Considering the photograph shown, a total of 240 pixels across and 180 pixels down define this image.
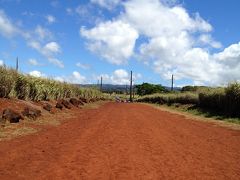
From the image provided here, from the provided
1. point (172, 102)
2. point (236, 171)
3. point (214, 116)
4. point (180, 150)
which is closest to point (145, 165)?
point (236, 171)

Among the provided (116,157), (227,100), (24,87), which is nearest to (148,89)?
(227,100)

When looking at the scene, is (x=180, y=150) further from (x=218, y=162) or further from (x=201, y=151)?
(x=218, y=162)

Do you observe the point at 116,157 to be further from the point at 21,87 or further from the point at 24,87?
the point at 24,87

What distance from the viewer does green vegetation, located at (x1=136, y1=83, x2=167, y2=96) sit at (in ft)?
467

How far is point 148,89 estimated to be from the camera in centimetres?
14675

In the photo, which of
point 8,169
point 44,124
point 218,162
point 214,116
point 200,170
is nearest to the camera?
point 8,169

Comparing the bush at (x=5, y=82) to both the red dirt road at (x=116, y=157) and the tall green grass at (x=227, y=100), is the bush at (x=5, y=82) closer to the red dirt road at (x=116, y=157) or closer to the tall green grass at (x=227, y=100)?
the red dirt road at (x=116, y=157)

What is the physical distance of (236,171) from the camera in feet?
30.8

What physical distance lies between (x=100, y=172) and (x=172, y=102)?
50929 mm

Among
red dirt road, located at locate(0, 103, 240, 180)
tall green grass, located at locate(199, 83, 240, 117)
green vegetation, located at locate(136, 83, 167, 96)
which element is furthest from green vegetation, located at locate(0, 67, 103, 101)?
green vegetation, located at locate(136, 83, 167, 96)

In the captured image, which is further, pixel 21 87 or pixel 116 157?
pixel 21 87

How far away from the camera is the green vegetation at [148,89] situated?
142 metres

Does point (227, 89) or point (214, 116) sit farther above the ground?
point (227, 89)

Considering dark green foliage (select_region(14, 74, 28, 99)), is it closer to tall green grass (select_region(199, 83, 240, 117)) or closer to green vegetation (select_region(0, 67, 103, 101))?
green vegetation (select_region(0, 67, 103, 101))
